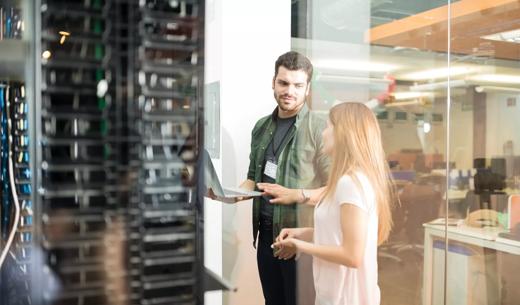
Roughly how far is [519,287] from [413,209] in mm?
593

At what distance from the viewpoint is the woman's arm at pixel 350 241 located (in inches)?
38.7

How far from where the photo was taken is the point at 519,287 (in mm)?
1896

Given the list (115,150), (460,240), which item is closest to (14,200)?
(115,150)

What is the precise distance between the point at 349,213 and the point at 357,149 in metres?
0.16

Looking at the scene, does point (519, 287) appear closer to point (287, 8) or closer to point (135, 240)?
point (287, 8)

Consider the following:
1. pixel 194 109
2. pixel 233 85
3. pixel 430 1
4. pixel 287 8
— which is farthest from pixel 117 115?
pixel 430 1

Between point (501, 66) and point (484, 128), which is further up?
point (501, 66)

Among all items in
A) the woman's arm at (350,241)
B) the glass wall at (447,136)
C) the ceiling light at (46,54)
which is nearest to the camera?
the ceiling light at (46,54)

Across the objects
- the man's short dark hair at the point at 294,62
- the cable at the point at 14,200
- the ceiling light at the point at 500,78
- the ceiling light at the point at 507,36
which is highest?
the ceiling light at the point at 507,36

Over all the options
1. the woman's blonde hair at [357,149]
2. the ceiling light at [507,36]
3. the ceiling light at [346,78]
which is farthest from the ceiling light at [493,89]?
the woman's blonde hair at [357,149]

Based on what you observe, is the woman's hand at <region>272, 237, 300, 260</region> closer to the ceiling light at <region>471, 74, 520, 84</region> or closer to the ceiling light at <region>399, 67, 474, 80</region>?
the ceiling light at <region>399, 67, 474, 80</region>

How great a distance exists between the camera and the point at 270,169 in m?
1.12

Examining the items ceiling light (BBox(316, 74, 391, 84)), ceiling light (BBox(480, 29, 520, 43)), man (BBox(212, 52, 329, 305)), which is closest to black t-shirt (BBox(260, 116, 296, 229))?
man (BBox(212, 52, 329, 305))

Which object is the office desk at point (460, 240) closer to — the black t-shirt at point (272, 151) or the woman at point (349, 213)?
the woman at point (349, 213)
